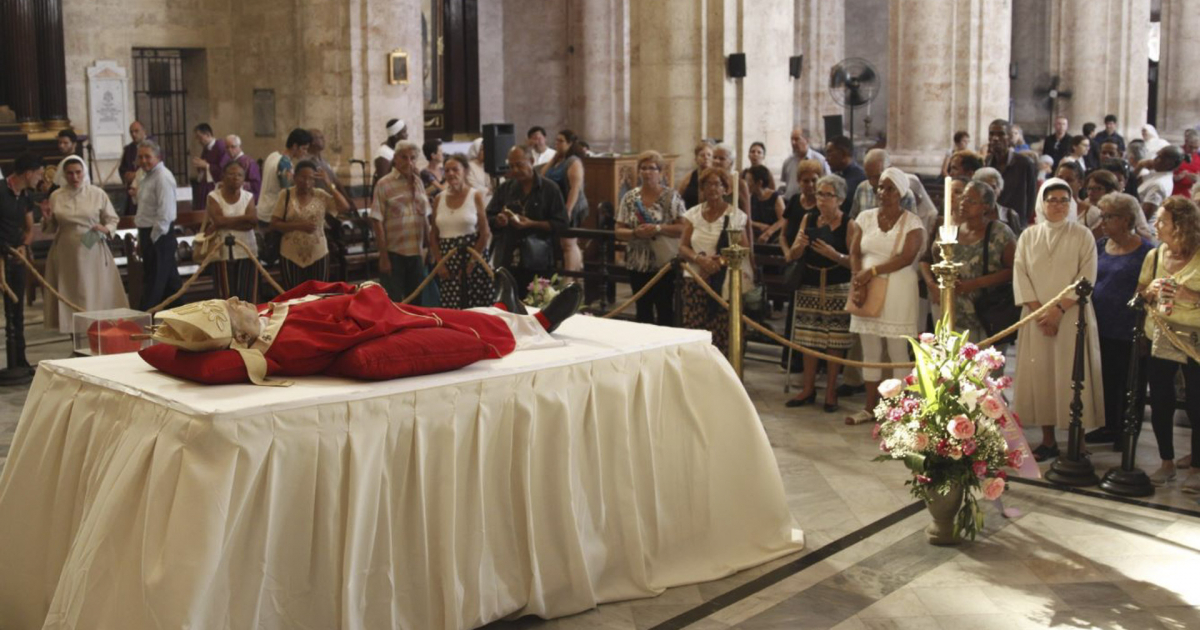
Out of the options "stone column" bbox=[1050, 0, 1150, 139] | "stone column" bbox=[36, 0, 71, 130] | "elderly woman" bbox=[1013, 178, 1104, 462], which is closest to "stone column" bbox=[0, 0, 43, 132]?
"stone column" bbox=[36, 0, 71, 130]

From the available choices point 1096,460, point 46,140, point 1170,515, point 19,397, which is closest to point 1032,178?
point 1096,460

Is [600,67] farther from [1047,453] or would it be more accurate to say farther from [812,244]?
[1047,453]

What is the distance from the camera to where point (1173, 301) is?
6.93 metres

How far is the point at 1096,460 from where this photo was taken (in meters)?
7.71

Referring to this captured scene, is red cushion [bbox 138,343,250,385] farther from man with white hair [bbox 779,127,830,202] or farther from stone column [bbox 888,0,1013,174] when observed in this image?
stone column [bbox 888,0,1013,174]

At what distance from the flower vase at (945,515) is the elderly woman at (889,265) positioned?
218 centimetres

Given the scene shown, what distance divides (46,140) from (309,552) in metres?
14.6

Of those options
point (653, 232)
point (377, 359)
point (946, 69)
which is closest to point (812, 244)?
point (653, 232)

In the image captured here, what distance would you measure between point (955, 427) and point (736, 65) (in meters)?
7.93

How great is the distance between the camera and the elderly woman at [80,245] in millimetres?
10961

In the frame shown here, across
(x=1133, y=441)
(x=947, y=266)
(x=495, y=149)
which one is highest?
(x=495, y=149)

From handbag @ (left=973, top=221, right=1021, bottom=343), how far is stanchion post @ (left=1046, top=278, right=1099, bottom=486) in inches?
34.8

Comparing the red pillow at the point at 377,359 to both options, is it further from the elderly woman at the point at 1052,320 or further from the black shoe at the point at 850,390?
the black shoe at the point at 850,390

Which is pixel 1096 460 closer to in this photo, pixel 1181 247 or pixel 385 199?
pixel 1181 247
